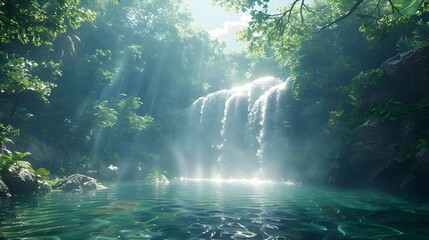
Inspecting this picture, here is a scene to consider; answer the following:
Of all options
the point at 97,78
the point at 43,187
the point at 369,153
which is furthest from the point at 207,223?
the point at 97,78

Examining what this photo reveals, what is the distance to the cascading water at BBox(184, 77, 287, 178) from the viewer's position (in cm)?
2620

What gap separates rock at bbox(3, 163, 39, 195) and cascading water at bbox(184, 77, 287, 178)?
1859 centimetres

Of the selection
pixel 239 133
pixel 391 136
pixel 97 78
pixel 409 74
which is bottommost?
pixel 391 136

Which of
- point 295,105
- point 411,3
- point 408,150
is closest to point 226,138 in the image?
point 295,105

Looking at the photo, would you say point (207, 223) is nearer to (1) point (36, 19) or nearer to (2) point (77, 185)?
(1) point (36, 19)

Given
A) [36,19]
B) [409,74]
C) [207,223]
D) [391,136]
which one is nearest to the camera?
[207,223]

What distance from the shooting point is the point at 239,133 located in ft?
97.9

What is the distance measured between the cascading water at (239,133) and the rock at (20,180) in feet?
61.0

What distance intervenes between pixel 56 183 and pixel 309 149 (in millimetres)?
18383

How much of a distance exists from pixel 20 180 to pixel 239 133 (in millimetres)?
22133

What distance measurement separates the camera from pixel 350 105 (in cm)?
1922

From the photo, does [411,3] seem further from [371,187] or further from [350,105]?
[350,105]

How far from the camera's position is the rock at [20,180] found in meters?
9.63

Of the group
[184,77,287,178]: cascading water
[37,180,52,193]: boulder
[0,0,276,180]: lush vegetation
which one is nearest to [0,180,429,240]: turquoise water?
[37,180,52,193]: boulder
